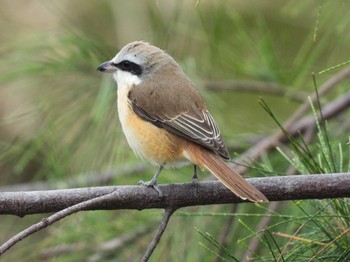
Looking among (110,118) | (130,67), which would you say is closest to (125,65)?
(130,67)

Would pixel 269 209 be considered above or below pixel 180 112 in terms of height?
below

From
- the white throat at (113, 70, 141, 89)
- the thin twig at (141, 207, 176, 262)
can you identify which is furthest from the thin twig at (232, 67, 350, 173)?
the thin twig at (141, 207, 176, 262)

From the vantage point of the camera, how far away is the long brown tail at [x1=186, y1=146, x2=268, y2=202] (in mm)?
1987

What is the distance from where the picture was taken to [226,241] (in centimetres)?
287

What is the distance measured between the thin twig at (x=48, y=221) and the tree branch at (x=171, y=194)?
0.01m

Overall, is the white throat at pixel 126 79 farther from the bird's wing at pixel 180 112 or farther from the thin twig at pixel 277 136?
the thin twig at pixel 277 136

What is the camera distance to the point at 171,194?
211cm

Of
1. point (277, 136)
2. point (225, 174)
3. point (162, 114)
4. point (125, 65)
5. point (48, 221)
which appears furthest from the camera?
point (277, 136)

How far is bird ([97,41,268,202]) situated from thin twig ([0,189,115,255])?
1.70 feet

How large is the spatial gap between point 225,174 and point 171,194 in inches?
8.7

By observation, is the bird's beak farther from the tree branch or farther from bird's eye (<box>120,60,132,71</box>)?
the tree branch

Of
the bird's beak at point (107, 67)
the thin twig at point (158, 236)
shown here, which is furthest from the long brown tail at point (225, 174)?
the bird's beak at point (107, 67)

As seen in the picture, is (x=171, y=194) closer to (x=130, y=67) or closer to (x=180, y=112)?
(x=180, y=112)

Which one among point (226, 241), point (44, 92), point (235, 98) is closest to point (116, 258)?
point (226, 241)
